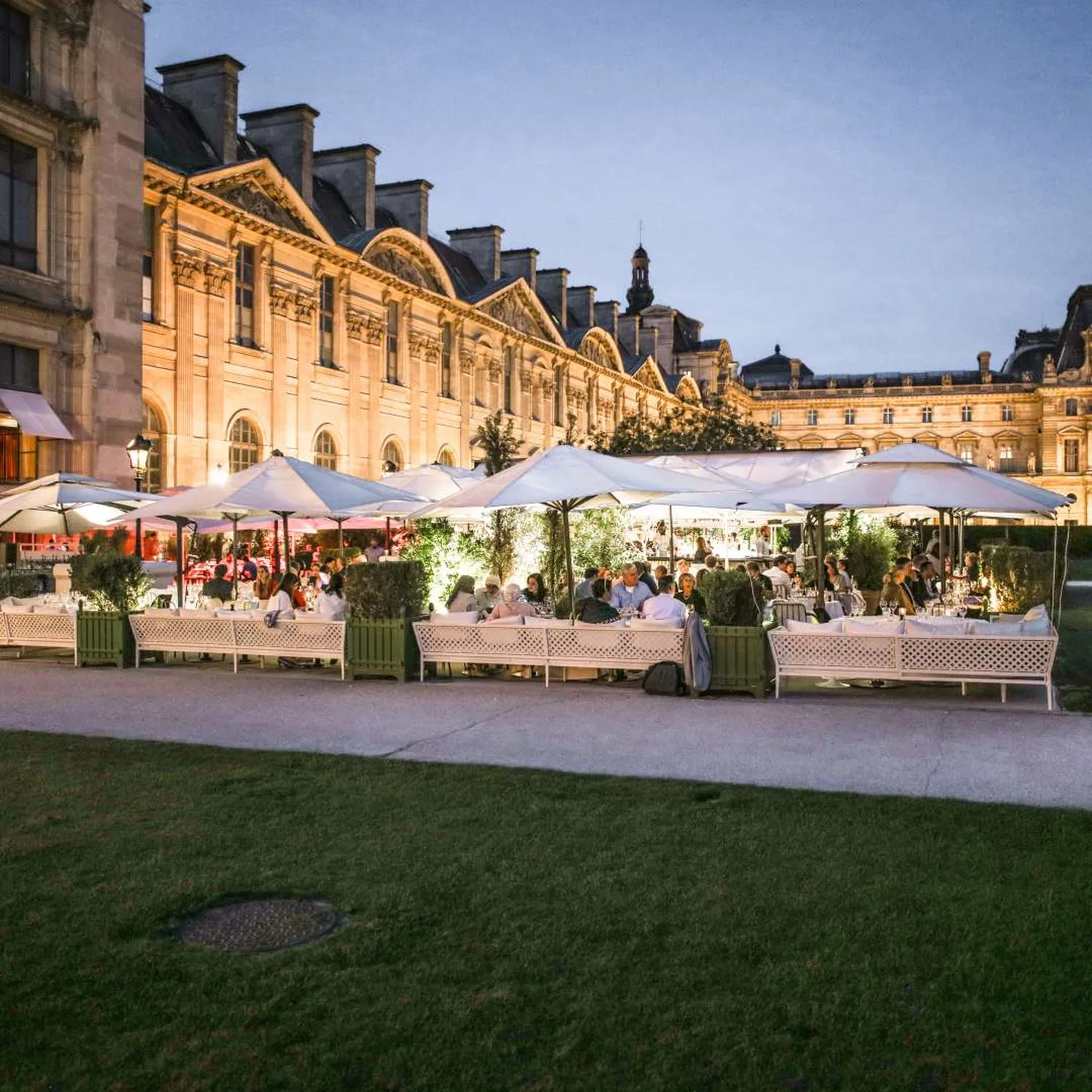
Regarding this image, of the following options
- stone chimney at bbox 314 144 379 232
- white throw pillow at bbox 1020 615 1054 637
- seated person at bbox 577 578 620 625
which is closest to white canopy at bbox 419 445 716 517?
seated person at bbox 577 578 620 625

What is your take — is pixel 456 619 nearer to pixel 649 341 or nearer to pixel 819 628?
pixel 819 628

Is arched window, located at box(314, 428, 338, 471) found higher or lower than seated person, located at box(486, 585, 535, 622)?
higher

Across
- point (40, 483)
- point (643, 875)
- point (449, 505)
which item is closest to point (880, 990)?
point (643, 875)

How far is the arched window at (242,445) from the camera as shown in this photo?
33.0 metres

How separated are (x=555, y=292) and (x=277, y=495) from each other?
48435 mm

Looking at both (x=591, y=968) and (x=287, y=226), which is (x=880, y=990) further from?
(x=287, y=226)

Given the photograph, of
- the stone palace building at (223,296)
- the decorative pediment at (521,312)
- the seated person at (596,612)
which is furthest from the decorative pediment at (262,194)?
the seated person at (596,612)

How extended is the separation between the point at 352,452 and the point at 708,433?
18631 mm

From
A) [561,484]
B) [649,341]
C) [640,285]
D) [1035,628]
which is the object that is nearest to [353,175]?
[561,484]

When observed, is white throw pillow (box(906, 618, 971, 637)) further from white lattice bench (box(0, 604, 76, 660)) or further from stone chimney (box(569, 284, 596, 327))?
stone chimney (box(569, 284, 596, 327))

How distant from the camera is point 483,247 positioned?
53.1m

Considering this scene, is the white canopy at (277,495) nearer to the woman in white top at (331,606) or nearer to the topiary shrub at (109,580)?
the topiary shrub at (109,580)

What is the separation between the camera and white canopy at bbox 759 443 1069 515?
13.1 metres

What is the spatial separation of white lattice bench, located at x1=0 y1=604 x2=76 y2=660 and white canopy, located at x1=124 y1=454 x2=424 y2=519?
182cm
